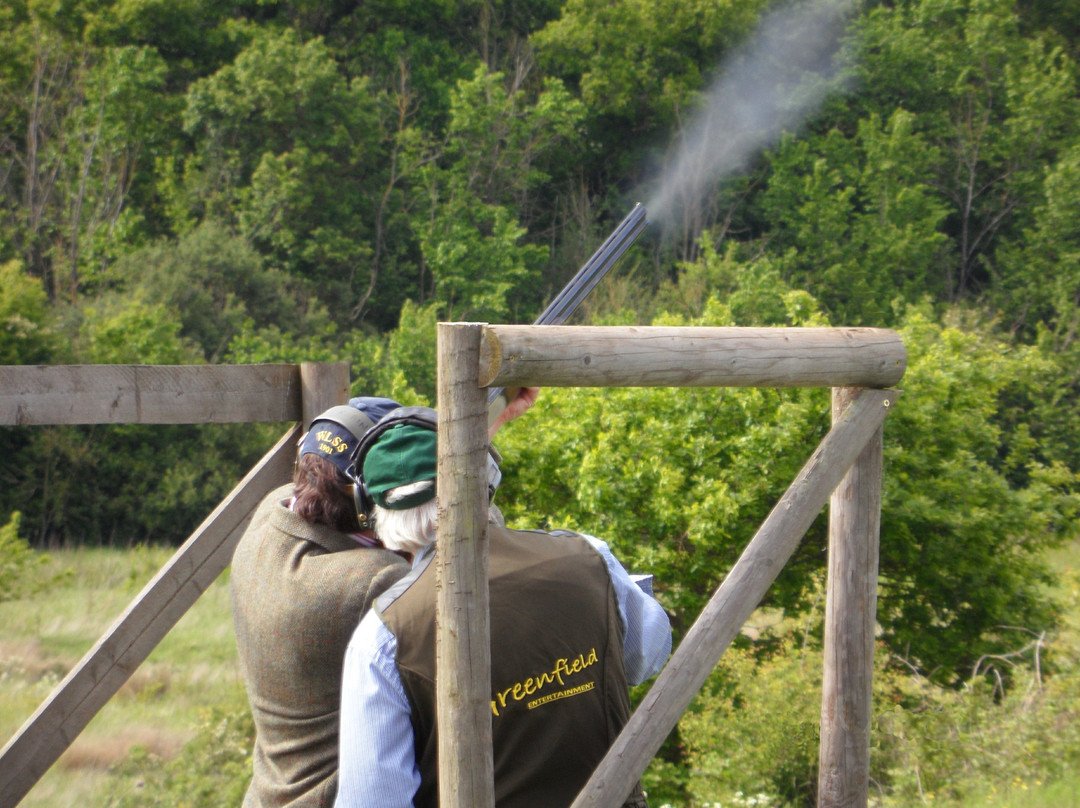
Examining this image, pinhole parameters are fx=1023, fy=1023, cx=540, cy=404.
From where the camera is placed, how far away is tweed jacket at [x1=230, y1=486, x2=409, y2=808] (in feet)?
6.42

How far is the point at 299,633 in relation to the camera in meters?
1.96

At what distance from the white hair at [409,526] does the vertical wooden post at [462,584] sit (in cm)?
14

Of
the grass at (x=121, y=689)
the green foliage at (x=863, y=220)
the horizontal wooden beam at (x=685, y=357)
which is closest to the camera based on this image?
the horizontal wooden beam at (x=685, y=357)

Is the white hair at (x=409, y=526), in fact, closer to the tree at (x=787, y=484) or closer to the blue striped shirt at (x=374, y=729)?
the blue striped shirt at (x=374, y=729)

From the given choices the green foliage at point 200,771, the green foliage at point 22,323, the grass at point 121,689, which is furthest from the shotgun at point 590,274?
the green foliage at point 22,323

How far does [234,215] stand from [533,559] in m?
26.9

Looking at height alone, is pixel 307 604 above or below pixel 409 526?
below

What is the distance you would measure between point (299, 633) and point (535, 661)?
1.55ft

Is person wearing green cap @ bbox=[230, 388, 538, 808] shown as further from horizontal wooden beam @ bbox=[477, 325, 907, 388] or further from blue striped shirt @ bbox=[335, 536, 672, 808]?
horizontal wooden beam @ bbox=[477, 325, 907, 388]

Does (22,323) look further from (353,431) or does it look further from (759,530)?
(759,530)

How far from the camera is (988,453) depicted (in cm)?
987

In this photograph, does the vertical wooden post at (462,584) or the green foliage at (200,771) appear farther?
the green foliage at (200,771)

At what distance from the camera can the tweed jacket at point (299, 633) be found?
196 cm

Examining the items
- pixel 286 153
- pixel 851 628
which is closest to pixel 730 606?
pixel 851 628
